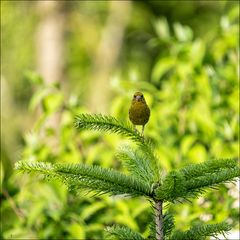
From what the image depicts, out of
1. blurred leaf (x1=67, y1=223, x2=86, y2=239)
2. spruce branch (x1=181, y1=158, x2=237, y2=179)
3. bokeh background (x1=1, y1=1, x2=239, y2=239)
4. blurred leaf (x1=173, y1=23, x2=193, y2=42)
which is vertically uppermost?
blurred leaf (x1=173, y1=23, x2=193, y2=42)

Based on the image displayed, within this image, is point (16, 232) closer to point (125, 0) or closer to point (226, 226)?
point (226, 226)

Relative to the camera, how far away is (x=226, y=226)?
196cm

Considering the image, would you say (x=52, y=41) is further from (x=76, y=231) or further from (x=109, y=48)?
(x=76, y=231)

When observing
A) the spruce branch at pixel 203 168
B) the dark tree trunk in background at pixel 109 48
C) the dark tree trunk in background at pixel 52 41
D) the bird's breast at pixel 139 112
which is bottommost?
the spruce branch at pixel 203 168

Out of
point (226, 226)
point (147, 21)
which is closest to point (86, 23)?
point (147, 21)

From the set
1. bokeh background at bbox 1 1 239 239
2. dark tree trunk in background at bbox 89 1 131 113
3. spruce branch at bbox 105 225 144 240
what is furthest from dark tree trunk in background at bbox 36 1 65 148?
spruce branch at bbox 105 225 144 240

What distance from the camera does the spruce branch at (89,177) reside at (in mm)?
1857

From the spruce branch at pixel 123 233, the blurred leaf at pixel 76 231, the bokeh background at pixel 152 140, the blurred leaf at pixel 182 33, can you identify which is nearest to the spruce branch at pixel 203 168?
the spruce branch at pixel 123 233

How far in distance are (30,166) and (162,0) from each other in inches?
483

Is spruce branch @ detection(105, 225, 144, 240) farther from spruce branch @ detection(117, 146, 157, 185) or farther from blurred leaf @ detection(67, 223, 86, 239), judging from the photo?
blurred leaf @ detection(67, 223, 86, 239)

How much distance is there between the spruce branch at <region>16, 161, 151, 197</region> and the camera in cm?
186

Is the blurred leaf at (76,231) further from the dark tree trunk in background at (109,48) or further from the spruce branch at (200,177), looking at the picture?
the dark tree trunk in background at (109,48)

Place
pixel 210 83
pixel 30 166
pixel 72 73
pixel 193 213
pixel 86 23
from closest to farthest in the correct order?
pixel 30 166
pixel 193 213
pixel 210 83
pixel 86 23
pixel 72 73

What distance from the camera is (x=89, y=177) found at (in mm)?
1867
